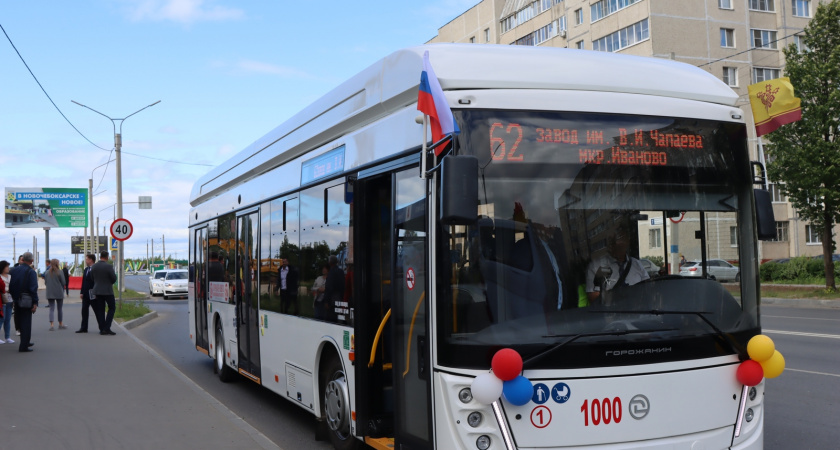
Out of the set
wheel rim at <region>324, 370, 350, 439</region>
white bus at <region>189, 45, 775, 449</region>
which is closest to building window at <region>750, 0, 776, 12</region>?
white bus at <region>189, 45, 775, 449</region>

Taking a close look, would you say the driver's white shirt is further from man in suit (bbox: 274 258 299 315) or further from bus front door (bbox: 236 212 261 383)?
bus front door (bbox: 236 212 261 383)

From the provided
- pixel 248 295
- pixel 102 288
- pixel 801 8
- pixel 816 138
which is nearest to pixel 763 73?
pixel 801 8

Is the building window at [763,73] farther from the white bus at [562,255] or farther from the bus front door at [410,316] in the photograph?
the bus front door at [410,316]

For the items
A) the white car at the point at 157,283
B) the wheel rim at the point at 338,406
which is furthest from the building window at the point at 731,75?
the wheel rim at the point at 338,406

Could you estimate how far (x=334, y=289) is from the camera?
22.4 ft

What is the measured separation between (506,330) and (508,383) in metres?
0.31

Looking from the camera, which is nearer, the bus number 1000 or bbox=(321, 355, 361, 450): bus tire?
the bus number 1000

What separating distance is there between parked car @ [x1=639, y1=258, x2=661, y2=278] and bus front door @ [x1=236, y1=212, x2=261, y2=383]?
18.2 feet

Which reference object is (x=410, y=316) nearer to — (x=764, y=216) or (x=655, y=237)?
(x=655, y=237)

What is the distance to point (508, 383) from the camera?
4.50 m

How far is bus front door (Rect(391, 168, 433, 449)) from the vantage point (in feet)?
16.7

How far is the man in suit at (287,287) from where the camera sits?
798cm

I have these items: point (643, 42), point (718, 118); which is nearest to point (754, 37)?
point (643, 42)

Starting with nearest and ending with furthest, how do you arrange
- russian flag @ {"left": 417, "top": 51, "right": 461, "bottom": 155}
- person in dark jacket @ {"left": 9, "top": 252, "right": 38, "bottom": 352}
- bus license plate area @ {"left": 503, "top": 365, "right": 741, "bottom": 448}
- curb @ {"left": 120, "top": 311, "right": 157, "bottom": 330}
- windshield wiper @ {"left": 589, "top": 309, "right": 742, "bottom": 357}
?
bus license plate area @ {"left": 503, "top": 365, "right": 741, "bottom": 448} < russian flag @ {"left": 417, "top": 51, "right": 461, "bottom": 155} < windshield wiper @ {"left": 589, "top": 309, "right": 742, "bottom": 357} < person in dark jacket @ {"left": 9, "top": 252, "right": 38, "bottom": 352} < curb @ {"left": 120, "top": 311, "right": 157, "bottom": 330}
